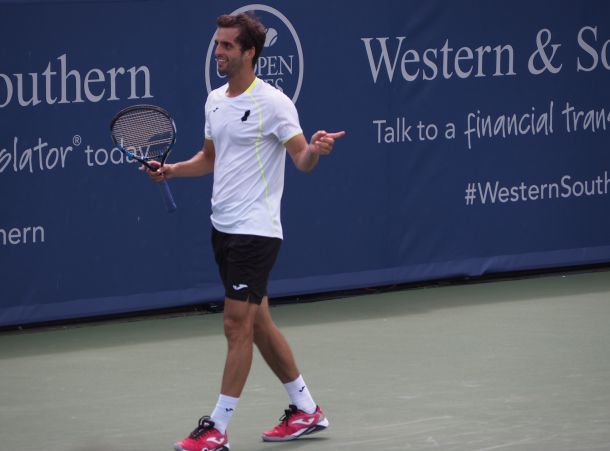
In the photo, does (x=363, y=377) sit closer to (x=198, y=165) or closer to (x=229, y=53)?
(x=198, y=165)

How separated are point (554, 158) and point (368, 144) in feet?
5.19

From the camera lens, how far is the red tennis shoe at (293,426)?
173 inches

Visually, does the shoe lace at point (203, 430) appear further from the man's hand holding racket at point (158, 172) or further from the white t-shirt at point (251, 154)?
the man's hand holding racket at point (158, 172)

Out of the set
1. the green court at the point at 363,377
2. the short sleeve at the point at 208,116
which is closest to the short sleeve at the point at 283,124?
the short sleeve at the point at 208,116

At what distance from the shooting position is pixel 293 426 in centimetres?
439

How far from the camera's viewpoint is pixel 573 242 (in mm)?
8133

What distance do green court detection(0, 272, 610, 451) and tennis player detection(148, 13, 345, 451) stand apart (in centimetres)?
26

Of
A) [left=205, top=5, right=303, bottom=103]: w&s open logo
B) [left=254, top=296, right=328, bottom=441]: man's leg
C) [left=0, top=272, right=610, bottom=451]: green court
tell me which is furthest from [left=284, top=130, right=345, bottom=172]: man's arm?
[left=205, top=5, right=303, bottom=103]: w&s open logo

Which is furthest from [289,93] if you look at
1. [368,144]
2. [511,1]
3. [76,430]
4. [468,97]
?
[76,430]

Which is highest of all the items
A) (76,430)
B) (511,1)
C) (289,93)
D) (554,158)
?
(511,1)

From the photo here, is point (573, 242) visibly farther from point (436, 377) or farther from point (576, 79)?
point (436, 377)

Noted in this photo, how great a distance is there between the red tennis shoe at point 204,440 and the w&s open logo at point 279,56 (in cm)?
308

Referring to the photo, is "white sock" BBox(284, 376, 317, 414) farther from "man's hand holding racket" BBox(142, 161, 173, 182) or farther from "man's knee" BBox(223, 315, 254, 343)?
"man's hand holding racket" BBox(142, 161, 173, 182)

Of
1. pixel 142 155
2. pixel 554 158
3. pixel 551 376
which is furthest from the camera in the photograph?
pixel 554 158
